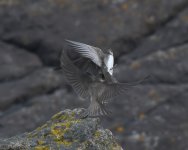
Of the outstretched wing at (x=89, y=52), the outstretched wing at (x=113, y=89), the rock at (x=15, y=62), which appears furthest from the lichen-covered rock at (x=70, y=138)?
the rock at (x=15, y=62)

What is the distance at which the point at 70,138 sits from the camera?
281 inches

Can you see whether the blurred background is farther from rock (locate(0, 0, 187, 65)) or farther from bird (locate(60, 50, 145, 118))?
bird (locate(60, 50, 145, 118))

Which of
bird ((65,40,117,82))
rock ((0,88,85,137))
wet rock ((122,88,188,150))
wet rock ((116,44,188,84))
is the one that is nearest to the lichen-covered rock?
bird ((65,40,117,82))

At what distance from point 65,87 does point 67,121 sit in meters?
8.26

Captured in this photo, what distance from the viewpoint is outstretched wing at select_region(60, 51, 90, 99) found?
8.12 metres

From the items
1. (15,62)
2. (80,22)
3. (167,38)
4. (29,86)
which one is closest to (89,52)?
(29,86)

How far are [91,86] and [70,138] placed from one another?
3.80 ft

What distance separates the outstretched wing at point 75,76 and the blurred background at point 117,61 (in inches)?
237

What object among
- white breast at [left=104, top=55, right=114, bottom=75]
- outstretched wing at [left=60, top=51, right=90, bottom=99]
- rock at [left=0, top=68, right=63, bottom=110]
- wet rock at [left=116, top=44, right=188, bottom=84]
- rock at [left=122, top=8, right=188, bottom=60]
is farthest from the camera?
rock at [left=122, top=8, right=188, bottom=60]

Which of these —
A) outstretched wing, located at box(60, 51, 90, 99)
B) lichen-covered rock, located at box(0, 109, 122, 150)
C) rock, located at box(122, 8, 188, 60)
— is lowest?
lichen-covered rock, located at box(0, 109, 122, 150)

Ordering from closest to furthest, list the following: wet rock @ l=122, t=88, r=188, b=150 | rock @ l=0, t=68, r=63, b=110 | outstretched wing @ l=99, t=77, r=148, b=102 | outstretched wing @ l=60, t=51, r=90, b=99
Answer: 1. outstretched wing @ l=99, t=77, r=148, b=102
2. outstretched wing @ l=60, t=51, r=90, b=99
3. wet rock @ l=122, t=88, r=188, b=150
4. rock @ l=0, t=68, r=63, b=110

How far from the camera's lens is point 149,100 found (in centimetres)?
1502

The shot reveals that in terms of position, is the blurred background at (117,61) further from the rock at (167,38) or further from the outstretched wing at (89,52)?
the outstretched wing at (89,52)

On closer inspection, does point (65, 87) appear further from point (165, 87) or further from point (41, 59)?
point (165, 87)
